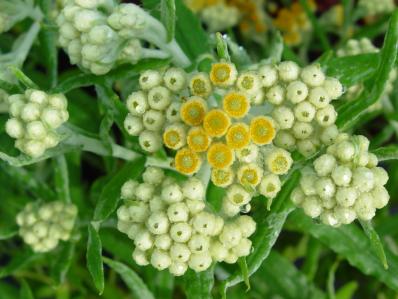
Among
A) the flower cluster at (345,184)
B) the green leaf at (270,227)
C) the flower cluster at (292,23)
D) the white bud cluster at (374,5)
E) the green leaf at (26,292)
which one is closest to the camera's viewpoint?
the flower cluster at (345,184)

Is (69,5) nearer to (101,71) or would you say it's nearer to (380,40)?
(101,71)

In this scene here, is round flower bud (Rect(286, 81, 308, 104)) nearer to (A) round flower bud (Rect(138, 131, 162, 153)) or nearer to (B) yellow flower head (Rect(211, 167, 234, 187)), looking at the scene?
(B) yellow flower head (Rect(211, 167, 234, 187))

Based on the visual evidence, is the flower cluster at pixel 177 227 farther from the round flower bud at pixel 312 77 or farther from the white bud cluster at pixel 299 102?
the round flower bud at pixel 312 77

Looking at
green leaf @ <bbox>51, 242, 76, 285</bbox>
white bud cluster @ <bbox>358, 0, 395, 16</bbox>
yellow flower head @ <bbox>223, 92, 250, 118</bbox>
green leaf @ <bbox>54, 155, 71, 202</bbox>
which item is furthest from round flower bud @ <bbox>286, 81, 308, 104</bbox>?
white bud cluster @ <bbox>358, 0, 395, 16</bbox>

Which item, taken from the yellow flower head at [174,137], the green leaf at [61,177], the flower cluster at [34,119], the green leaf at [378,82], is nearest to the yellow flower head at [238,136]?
the yellow flower head at [174,137]

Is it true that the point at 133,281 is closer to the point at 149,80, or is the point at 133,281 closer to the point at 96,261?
the point at 96,261

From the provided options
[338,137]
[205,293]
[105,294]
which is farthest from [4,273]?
[338,137]
